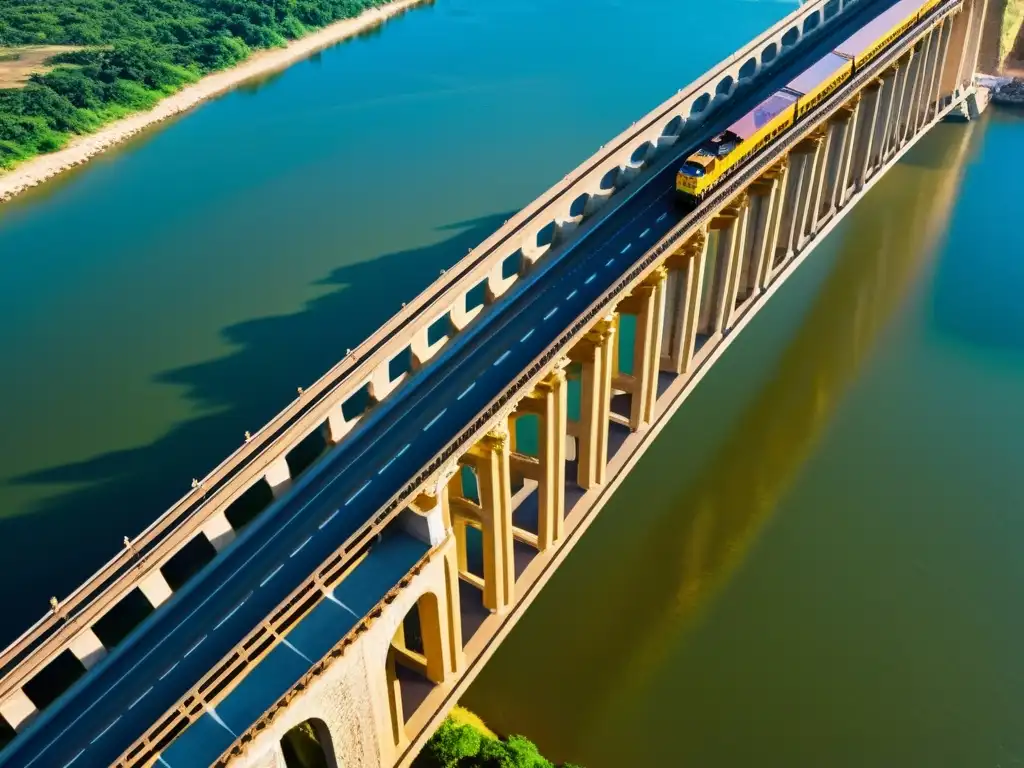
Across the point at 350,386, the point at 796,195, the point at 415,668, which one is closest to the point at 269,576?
the point at 350,386

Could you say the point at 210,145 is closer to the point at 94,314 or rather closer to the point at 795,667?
the point at 94,314

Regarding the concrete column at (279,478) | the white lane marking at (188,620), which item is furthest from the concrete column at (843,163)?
the concrete column at (279,478)

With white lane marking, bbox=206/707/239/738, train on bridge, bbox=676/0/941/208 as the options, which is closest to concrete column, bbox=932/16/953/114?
train on bridge, bbox=676/0/941/208

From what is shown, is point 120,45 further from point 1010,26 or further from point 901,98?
point 1010,26

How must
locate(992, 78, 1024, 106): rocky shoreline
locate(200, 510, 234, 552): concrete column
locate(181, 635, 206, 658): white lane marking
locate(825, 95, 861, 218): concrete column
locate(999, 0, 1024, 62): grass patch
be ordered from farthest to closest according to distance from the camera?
locate(999, 0, 1024, 62): grass patch < locate(992, 78, 1024, 106): rocky shoreline < locate(825, 95, 861, 218): concrete column < locate(200, 510, 234, 552): concrete column < locate(181, 635, 206, 658): white lane marking

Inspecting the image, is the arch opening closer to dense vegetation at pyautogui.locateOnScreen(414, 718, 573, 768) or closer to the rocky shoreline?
dense vegetation at pyautogui.locateOnScreen(414, 718, 573, 768)

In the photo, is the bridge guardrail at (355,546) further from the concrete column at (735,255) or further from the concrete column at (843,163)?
the concrete column at (843,163)
